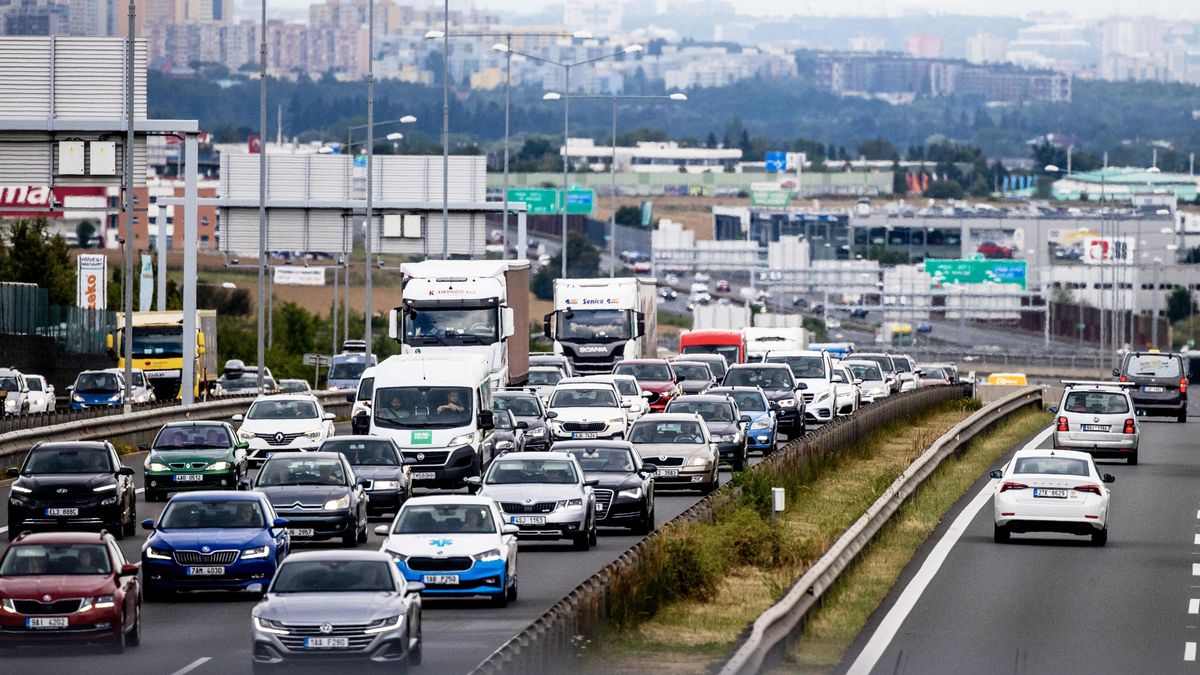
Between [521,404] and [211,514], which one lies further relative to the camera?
[521,404]

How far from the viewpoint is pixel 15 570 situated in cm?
2100

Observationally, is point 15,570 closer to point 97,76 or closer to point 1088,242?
point 97,76

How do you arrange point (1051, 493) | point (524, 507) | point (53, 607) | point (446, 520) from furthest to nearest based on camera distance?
point (1051, 493), point (524, 507), point (446, 520), point (53, 607)

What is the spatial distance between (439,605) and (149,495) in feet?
45.0

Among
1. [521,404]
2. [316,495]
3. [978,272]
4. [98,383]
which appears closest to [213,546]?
[316,495]

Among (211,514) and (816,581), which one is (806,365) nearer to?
(211,514)

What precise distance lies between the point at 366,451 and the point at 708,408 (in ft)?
37.7

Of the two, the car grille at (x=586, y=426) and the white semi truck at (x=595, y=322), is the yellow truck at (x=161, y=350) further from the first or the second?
the car grille at (x=586, y=426)

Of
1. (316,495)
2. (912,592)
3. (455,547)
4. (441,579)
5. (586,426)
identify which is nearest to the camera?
(441,579)

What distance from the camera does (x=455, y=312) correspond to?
5100 cm

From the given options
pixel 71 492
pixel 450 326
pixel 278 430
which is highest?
pixel 450 326

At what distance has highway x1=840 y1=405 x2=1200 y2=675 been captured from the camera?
2091cm

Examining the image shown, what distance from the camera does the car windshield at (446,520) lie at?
24.3 m

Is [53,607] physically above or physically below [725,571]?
above
